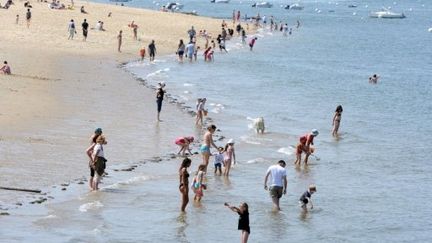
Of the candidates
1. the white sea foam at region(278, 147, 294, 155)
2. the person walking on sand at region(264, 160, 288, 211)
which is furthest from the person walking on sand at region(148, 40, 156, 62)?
the person walking on sand at region(264, 160, 288, 211)

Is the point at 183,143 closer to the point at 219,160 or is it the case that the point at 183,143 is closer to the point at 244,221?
the point at 219,160

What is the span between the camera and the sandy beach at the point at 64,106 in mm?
23234

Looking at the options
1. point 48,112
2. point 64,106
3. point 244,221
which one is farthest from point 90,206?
point 64,106

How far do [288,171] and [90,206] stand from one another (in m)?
8.04

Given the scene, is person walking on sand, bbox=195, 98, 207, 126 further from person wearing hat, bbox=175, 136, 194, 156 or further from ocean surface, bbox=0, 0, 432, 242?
person wearing hat, bbox=175, 136, 194, 156

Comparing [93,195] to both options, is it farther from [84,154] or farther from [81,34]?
[81,34]

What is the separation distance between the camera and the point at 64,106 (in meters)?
32.9

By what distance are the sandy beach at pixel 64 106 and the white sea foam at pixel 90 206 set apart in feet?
4.40

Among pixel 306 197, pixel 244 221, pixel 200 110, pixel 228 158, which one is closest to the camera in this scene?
pixel 244 221

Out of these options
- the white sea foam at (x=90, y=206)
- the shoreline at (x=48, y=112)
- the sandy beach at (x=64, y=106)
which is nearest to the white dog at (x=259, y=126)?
the sandy beach at (x=64, y=106)

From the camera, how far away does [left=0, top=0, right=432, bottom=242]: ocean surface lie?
746 inches

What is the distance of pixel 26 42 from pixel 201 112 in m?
25.4

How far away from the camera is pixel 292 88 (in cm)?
5038

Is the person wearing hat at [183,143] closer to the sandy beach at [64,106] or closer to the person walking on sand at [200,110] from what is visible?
the sandy beach at [64,106]
